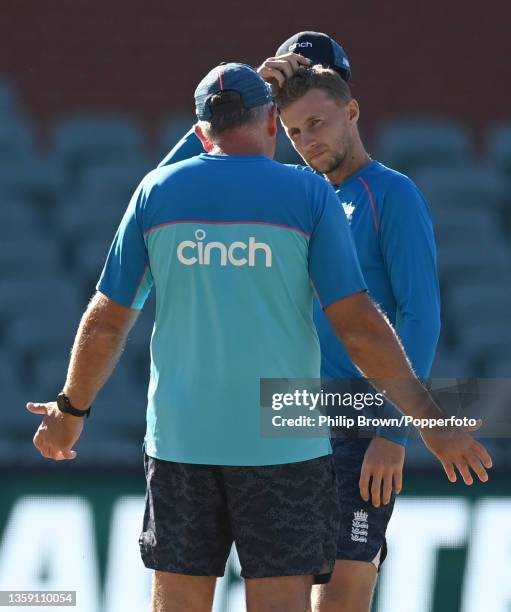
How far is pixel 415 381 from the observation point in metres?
2.67

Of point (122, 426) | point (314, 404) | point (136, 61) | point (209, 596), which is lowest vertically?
point (209, 596)

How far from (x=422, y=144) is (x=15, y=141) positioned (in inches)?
103

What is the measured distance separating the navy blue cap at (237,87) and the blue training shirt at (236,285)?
0.13m

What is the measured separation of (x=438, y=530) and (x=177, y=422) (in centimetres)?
263

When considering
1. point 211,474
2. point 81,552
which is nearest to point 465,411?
point 211,474

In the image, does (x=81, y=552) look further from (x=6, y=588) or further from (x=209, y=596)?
(x=209, y=596)

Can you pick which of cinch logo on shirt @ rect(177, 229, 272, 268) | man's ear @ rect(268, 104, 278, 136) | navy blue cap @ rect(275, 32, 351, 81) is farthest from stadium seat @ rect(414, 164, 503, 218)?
cinch logo on shirt @ rect(177, 229, 272, 268)

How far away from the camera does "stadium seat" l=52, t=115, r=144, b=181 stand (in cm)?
803

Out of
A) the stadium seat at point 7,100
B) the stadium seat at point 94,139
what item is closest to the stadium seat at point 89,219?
the stadium seat at point 94,139

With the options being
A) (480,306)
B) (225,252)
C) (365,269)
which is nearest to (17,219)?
(480,306)

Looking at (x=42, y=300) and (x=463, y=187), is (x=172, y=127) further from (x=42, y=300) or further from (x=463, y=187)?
(x=463, y=187)

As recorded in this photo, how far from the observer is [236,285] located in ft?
8.56

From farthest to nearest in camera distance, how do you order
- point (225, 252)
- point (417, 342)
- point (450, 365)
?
point (450, 365) < point (417, 342) < point (225, 252)

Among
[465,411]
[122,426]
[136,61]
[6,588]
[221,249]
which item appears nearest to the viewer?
[221,249]
